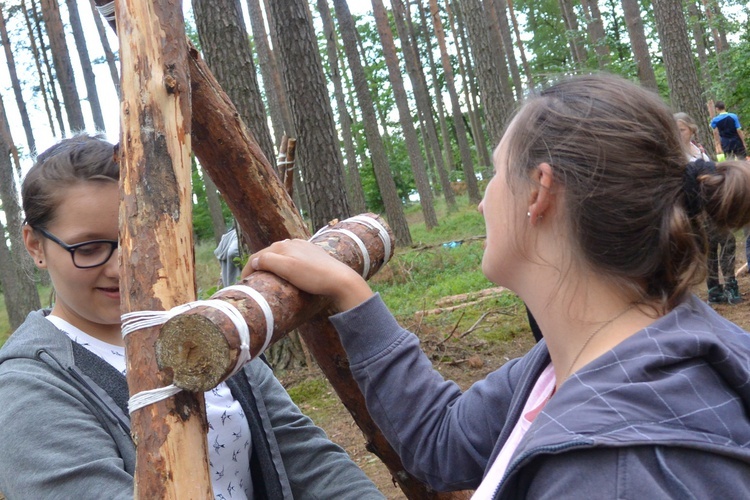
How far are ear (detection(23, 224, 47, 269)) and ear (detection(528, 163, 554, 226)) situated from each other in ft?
4.30

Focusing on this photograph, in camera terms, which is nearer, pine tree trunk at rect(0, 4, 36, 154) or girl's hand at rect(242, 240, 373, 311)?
girl's hand at rect(242, 240, 373, 311)

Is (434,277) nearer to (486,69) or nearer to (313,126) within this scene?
(486,69)

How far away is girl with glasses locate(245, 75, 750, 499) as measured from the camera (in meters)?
1.10

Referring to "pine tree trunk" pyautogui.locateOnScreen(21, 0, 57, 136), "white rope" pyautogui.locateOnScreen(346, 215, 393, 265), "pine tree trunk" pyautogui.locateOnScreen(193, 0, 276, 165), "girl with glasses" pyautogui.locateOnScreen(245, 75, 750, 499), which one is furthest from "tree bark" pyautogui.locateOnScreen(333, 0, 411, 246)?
"girl with glasses" pyautogui.locateOnScreen(245, 75, 750, 499)

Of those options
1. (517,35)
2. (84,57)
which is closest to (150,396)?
(84,57)

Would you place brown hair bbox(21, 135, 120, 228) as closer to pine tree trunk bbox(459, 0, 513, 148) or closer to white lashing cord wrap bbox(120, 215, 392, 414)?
white lashing cord wrap bbox(120, 215, 392, 414)

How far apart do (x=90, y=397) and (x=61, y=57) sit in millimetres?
18162

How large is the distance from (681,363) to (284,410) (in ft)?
4.21

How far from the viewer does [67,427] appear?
1529 millimetres

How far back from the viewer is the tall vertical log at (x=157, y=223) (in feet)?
4.57

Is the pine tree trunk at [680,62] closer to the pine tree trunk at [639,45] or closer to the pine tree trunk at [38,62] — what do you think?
the pine tree trunk at [639,45]

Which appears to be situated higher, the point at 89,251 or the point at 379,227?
the point at 89,251

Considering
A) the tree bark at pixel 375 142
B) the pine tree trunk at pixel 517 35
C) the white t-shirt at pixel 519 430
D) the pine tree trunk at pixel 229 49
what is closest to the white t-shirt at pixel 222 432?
the white t-shirt at pixel 519 430

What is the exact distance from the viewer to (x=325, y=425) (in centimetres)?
589
